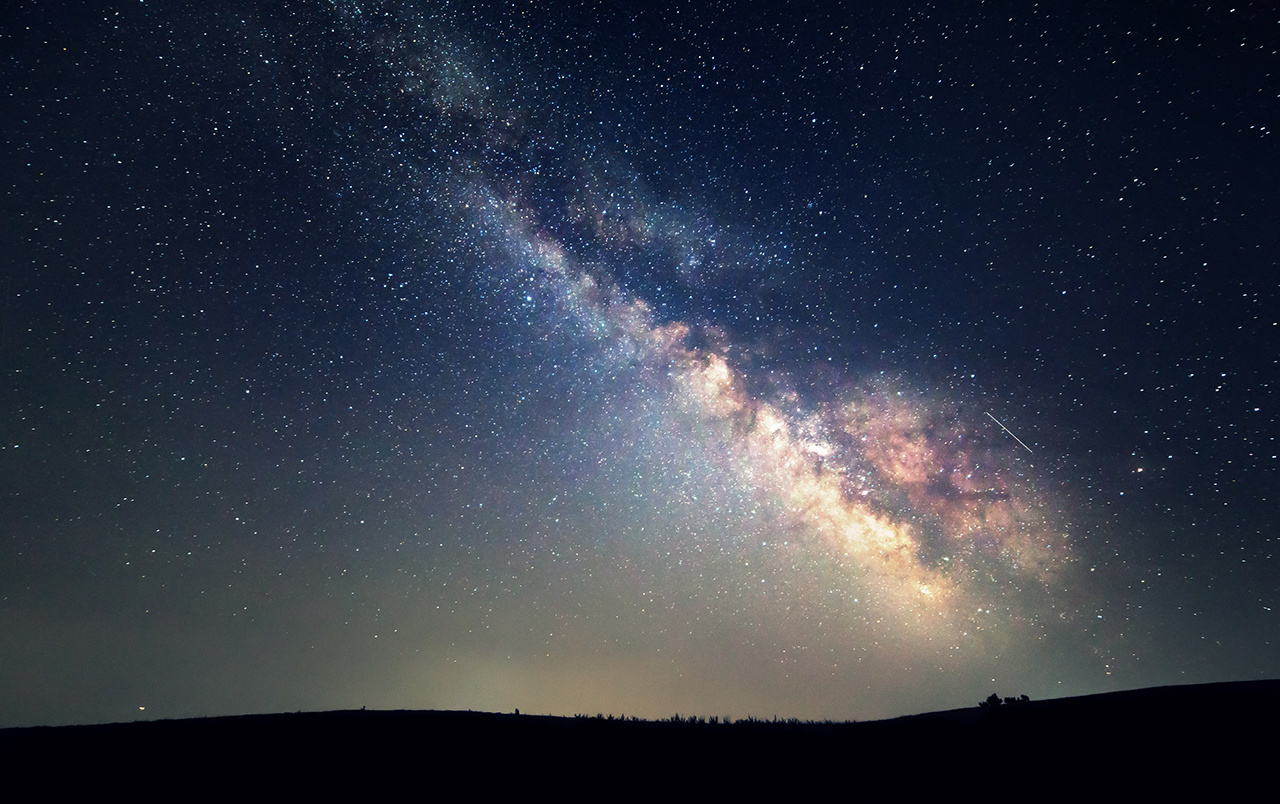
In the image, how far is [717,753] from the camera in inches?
355

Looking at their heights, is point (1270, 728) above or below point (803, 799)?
above

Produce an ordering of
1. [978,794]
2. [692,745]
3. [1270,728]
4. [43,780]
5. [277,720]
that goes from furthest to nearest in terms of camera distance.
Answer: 1. [277,720]
2. [692,745]
3. [43,780]
4. [1270,728]
5. [978,794]

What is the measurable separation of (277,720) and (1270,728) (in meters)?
16.0

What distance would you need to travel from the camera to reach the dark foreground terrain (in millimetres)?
7293

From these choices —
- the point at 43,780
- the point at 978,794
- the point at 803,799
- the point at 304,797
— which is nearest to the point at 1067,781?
the point at 978,794

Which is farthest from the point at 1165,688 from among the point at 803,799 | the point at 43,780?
the point at 43,780

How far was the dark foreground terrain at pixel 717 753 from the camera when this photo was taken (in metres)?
7.29

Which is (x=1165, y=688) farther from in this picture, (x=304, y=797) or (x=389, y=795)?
(x=304, y=797)

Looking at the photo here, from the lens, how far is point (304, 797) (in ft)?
25.7

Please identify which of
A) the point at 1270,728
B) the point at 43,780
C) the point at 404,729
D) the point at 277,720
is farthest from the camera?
the point at 277,720

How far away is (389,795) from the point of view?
25.8ft

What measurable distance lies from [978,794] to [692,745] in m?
4.18

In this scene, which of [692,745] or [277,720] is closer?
[692,745]

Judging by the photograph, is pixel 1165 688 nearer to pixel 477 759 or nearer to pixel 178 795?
pixel 477 759
